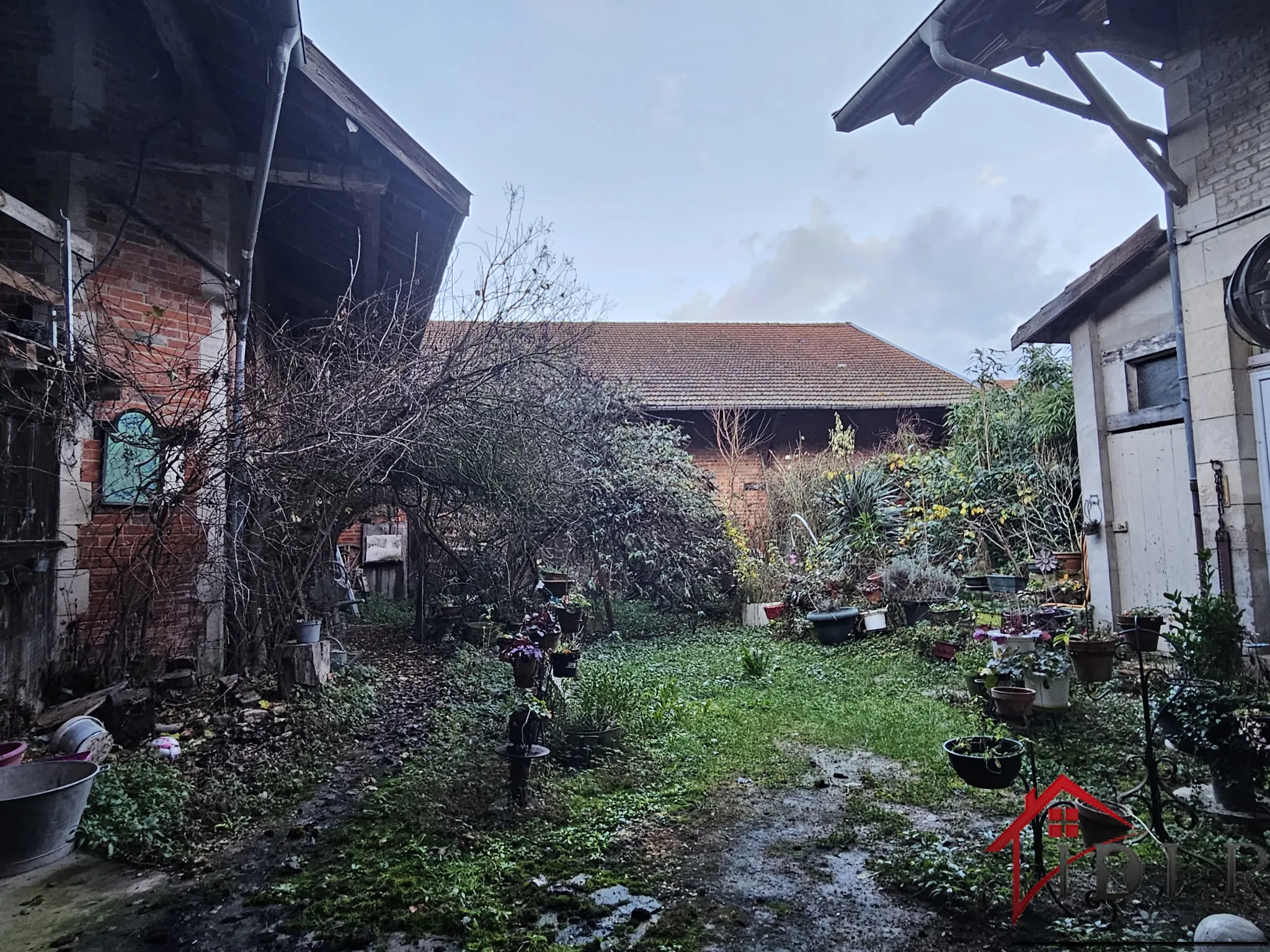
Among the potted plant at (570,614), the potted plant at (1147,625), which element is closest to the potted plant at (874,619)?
the potted plant at (1147,625)

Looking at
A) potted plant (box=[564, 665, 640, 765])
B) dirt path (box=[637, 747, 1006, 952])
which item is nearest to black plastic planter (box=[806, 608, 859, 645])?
potted plant (box=[564, 665, 640, 765])

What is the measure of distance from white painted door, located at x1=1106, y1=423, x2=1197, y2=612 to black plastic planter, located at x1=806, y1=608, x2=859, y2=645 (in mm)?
2655

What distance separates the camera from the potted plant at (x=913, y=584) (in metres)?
8.48

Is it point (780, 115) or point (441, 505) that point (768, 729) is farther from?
point (780, 115)

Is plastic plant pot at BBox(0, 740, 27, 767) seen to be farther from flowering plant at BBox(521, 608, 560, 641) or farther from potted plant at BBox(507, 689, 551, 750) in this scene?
flowering plant at BBox(521, 608, 560, 641)

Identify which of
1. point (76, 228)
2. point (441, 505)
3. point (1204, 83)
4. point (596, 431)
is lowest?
point (441, 505)

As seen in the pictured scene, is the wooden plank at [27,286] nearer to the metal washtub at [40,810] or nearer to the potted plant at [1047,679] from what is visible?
the metal washtub at [40,810]

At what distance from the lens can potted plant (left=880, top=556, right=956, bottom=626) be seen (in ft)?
27.8

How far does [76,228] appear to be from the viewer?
5035mm

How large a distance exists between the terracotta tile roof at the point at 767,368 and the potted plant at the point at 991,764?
10814mm

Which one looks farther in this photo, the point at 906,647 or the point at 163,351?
the point at 906,647

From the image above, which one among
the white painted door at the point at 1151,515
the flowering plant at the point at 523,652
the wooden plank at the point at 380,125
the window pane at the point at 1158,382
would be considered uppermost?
the wooden plank at the point at 380,125

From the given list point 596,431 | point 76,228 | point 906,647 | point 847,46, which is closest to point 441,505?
point 596,431

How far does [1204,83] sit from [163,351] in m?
7.96
